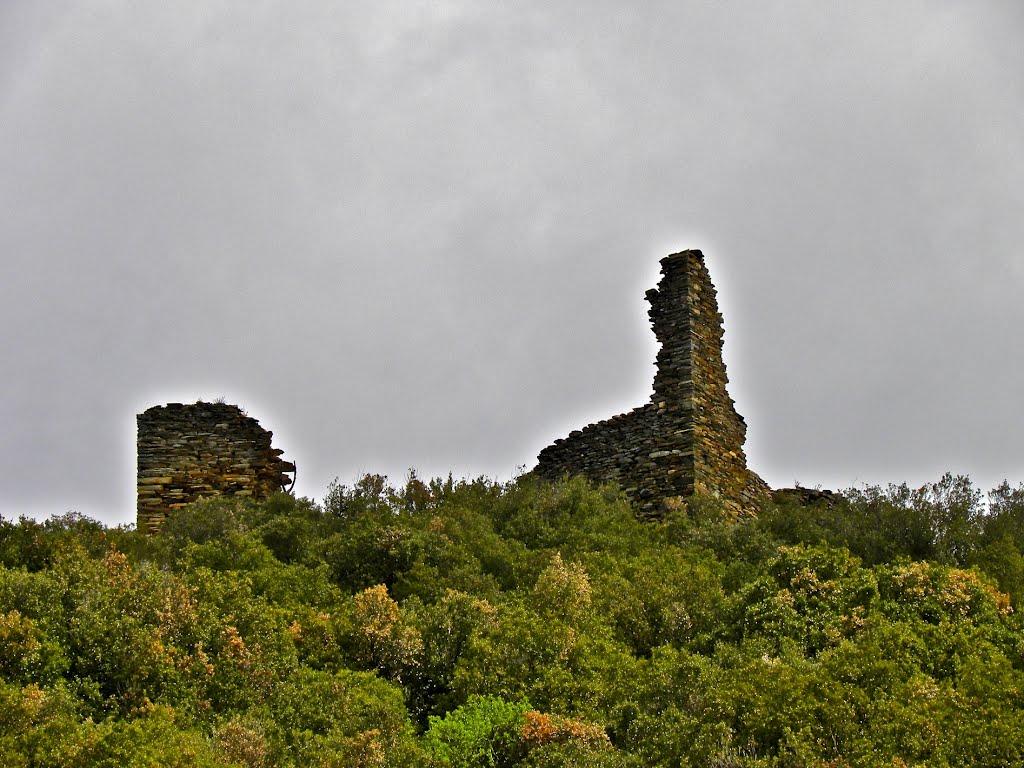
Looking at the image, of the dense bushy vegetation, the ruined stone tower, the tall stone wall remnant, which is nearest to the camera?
the dense bushy vegetation

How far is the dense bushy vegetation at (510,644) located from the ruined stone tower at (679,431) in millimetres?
3145

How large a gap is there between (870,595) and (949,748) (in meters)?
3.74

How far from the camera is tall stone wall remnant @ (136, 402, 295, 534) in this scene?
2325 centimetres

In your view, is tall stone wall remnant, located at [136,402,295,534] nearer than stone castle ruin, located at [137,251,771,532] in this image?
No

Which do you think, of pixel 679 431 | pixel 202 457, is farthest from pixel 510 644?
pixel 202 457

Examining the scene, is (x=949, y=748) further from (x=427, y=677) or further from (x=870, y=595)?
(x=427, y=677)

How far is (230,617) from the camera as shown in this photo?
46.8ft

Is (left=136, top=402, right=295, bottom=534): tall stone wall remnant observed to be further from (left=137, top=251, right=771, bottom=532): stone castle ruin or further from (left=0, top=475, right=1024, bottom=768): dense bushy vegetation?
(left=0, top=475, right=1024, bottom=768): dense bushy vegetation

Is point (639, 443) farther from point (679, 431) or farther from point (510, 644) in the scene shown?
point (510, 644)

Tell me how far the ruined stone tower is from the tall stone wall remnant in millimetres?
4806

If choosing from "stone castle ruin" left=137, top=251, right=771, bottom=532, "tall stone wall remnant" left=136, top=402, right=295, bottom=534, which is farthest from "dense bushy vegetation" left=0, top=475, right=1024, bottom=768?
"tall stone wall remnant" left=136, top=402, right=295, bottom=534

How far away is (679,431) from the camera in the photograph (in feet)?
74.8

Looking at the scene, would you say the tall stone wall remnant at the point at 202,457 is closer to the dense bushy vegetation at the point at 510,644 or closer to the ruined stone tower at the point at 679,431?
the dense bushy vegetation at the point at 510,644

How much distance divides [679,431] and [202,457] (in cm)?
815
